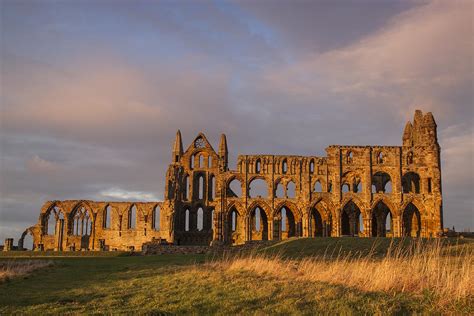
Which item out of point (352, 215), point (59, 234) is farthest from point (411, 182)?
point (59, 234)

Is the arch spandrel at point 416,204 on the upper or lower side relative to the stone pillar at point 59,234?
upper

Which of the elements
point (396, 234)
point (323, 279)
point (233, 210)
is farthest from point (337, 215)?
point (323, 279)

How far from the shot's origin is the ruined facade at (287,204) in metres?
56.4

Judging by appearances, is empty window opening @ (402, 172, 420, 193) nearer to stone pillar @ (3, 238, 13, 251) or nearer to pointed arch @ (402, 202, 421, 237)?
pointed arch @ (402, 202, 421, 237)

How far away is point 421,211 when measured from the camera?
183ft

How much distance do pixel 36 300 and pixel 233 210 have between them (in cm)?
4759

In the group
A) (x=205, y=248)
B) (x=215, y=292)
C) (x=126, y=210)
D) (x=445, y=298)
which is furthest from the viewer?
(x=126, y=210)

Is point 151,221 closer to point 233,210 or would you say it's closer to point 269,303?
point 233,210

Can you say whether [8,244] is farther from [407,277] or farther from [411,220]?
[407,277]

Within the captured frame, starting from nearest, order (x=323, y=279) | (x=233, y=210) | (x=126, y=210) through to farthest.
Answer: (x=323, y=279) < (x=233, y=210) < (x=126, y=210)

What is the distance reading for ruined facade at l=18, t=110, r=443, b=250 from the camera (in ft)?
185

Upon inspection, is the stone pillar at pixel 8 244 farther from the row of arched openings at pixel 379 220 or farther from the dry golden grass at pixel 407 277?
the dry golden grass at pixel 407 277

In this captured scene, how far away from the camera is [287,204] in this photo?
5728cm

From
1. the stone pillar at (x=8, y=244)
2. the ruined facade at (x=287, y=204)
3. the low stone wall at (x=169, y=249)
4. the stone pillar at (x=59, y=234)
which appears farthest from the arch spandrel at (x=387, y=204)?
the stone pillar at (x=8, y=244)
